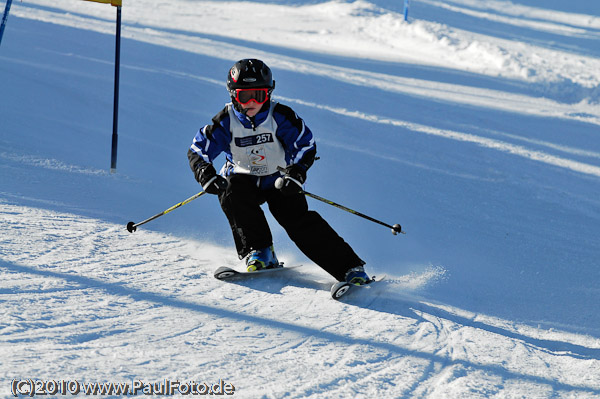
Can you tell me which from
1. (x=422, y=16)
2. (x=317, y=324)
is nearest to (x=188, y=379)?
(x=317, y=324)

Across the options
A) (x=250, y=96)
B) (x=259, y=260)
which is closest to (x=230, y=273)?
(x=259, y=260)

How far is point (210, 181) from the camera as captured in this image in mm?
3908

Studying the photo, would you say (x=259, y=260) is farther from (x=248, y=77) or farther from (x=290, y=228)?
(x=248, y=77)

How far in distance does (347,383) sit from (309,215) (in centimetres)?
154

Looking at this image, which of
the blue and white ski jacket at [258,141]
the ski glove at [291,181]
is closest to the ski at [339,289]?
the ski glove at [291,181]

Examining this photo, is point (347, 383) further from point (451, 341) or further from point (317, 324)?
point (451, 341)

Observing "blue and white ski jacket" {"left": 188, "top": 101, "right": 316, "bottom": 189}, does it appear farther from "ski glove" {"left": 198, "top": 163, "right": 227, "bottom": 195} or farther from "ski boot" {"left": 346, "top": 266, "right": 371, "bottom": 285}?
"ski boot" {"left": 346, "top": 266, "right": 371, "bottom": 285}

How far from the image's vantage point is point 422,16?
802 inches

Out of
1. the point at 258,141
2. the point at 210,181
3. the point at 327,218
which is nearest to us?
the point at 210,181

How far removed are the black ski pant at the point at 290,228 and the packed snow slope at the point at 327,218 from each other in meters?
0.21

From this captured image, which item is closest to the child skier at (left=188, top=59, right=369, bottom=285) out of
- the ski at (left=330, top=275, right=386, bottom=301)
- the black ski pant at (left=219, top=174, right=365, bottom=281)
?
the black ski pant at (left=219, top=174, right=365, bottom=281)

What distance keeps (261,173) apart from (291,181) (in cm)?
35

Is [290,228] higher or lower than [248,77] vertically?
lower

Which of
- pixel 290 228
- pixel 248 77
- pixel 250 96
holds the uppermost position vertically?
pixel 248 77
